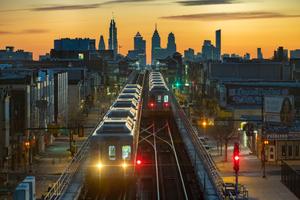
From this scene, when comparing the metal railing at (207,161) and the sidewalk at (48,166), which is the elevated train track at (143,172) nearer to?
the metal railing at (207,161)

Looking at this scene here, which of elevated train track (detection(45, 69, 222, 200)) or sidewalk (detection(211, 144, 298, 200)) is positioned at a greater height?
elevated train track (detection(45, 69, 222, 200))

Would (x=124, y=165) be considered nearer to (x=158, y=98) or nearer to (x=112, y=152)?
(x=112, y=152)

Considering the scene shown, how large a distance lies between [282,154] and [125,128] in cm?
2088

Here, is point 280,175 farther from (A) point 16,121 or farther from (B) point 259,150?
(A) point 16,121

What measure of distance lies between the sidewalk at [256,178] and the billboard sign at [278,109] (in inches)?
334

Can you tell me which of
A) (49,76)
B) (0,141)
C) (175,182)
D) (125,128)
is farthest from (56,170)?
(49,76)

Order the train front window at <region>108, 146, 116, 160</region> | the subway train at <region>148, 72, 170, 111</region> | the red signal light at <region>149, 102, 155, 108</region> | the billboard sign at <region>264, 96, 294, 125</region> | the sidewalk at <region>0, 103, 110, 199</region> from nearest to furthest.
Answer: the train front window at <region>108, 146, 116, 160</region> < the sidewalk at <region>0, 103, 110, 199</region> < the billboard sign at <region>264, 96, 294, 125</region> < the subway train at <region>148, 72, 170, 111</region> < the red signal light at <region>149, 102, 155, 108</region>

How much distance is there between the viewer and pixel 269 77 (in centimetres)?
11619

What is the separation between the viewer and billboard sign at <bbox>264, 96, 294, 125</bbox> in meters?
56.2

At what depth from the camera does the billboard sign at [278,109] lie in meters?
56.2

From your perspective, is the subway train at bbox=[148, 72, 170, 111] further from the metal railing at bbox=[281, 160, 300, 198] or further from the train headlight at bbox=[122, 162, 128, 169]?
the train headlight at bbox=[122, 162, 128, 169]

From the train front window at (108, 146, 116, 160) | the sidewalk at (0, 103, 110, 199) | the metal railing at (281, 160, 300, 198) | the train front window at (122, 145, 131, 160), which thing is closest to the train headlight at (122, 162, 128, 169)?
the train front window at (122, 145, 131, 160)

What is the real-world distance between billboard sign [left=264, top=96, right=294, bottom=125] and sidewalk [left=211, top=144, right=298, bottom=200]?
8494mm

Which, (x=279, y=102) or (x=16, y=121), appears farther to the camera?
(x=279, y=102)
